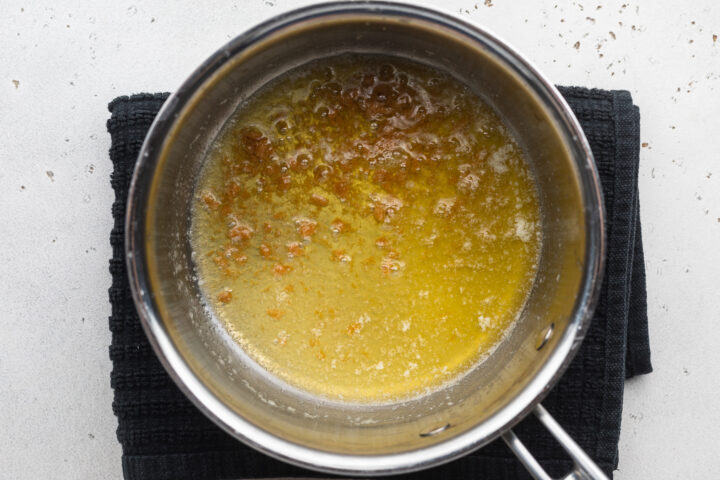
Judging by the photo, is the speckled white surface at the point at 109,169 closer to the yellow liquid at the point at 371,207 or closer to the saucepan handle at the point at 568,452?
the yellow liquid at the point at 371,207

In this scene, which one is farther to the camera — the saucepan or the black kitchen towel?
the black kitchen towel

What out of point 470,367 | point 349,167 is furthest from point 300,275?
point 470,367

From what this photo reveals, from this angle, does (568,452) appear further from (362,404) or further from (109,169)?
(109,169)

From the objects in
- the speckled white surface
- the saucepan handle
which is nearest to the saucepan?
the saucepan handle

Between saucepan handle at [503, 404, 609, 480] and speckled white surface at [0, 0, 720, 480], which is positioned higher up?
speckled white surface at [0, 0, 720, 480]

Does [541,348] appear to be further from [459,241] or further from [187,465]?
[187,465]

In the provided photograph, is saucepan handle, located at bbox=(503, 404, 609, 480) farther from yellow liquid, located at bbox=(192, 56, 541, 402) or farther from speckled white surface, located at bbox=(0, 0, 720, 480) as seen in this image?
speckled white surface, located at bbox=(0, 0, 720, 480)
